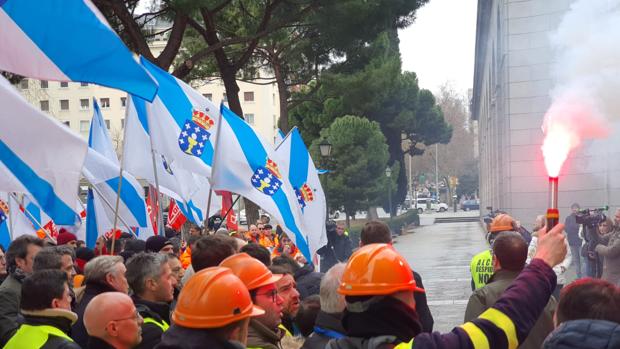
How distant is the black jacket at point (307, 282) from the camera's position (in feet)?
21.4

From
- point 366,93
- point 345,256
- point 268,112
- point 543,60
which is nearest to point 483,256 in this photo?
point 345,256

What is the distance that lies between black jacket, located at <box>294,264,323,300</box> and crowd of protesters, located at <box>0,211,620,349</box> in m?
0.01

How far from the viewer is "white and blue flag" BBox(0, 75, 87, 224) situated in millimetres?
6027

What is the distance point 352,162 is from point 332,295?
3472 centimetres

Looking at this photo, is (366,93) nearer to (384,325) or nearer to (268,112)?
(384,325)

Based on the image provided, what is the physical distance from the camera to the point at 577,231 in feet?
55.0

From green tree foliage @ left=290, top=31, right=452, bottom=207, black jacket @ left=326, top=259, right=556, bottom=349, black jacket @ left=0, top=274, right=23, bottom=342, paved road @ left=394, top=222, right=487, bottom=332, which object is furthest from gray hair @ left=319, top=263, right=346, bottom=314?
green tree foliage @ left=290, top=31, right=452, bottom=207

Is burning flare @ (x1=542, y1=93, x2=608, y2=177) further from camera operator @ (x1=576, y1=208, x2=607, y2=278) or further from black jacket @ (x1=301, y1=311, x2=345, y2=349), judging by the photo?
camera operator @ (x1=576, y1=208, x2=607, y2=278)

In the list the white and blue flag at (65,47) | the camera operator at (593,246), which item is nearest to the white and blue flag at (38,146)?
the white and blue flag at (65,47)

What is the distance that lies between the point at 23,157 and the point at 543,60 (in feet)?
58.0

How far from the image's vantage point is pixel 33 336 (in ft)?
14.3

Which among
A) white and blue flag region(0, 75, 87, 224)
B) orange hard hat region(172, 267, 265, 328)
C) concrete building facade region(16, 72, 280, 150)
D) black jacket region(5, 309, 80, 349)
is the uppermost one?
concrete building facade region(16, 72, 280, 150)

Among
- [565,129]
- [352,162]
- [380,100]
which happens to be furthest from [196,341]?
Result: [380,100]

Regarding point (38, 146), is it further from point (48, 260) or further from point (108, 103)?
point (108, 103)
